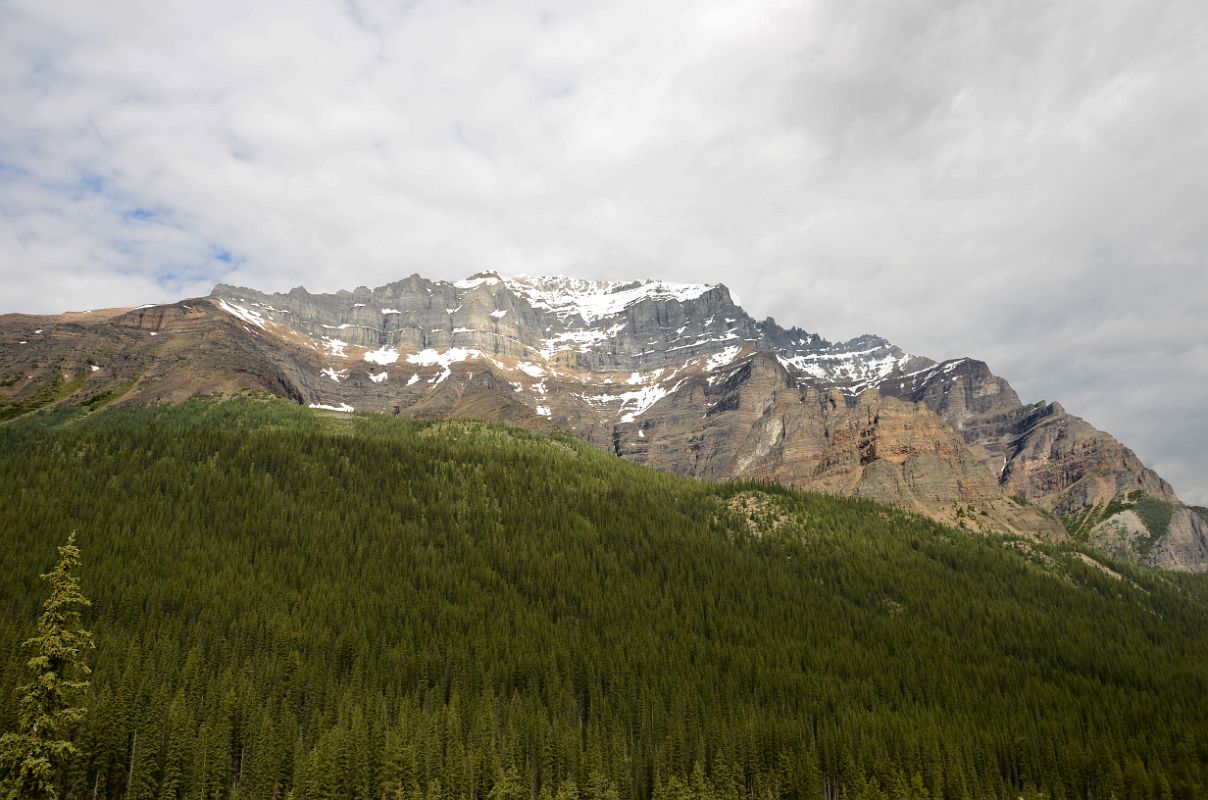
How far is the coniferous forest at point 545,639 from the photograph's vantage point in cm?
7800

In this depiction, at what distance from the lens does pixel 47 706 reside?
30719 mm

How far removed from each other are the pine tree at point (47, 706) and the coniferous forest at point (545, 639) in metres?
29.7

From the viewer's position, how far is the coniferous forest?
78000 millimetres

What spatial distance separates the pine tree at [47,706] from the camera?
29.3 metres

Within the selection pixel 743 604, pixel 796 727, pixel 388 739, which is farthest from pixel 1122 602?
pixel 388 739

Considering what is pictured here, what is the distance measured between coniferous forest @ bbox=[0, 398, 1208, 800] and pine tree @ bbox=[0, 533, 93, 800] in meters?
29.7

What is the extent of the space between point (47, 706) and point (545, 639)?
9006 centimetres

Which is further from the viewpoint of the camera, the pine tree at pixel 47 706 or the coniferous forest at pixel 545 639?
the coniferous forest at pixel 545 639

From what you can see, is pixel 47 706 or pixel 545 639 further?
pixel 545 639

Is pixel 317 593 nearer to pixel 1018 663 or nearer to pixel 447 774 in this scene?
pixel 447 774

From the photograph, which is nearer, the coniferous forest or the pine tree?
the pine tree

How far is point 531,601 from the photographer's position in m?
133

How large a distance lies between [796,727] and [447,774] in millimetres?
44813

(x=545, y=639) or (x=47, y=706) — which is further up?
(x=47, y=706)
